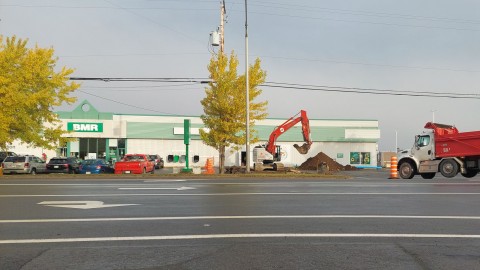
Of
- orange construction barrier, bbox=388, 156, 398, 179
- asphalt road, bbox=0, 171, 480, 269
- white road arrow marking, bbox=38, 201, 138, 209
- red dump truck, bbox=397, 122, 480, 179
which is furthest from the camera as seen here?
orange construction barrier, bbox=388, 156, 398, 179

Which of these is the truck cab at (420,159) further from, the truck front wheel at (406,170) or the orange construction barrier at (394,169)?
the orange construction barrier at (394,169)

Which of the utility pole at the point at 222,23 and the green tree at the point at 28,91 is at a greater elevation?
the utility pole at the point at 222,23

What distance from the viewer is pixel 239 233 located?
712 cm

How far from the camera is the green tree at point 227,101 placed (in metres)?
34.9

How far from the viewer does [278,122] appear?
56688mm

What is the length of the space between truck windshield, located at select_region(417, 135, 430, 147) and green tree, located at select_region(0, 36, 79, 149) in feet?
78.9

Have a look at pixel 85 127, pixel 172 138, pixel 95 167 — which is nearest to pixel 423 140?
pixel 95 167

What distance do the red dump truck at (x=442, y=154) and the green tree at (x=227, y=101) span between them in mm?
12774

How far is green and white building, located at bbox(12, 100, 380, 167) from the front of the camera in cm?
5216

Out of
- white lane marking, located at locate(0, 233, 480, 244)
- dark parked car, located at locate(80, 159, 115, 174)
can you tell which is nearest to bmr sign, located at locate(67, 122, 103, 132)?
dark parked car, located at locate(80, 159, 115, 174)

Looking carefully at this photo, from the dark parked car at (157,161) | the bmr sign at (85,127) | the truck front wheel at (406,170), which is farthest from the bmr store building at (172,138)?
the truck front wheel at (406,170)

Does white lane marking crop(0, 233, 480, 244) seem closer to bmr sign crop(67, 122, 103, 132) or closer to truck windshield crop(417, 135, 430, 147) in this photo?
truck windshield crop(417, 135, 430, 147)

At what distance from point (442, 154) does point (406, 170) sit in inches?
85.8

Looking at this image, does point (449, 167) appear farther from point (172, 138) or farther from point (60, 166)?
point (172, 138)
